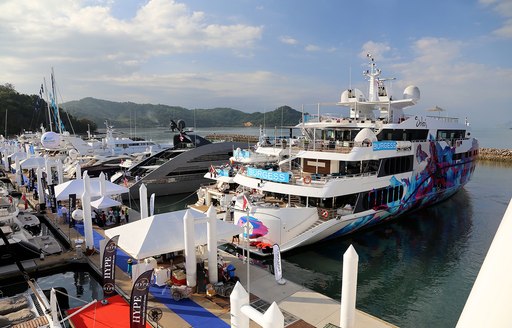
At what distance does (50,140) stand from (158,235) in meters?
40.1

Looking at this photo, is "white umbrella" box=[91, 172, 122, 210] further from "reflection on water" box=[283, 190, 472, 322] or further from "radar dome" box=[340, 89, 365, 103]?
"radar dome" box=[340, 89, 365, 103]

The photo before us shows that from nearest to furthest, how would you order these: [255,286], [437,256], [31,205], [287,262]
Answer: [255,286]
[287,262]
[437,256]
[31,205]

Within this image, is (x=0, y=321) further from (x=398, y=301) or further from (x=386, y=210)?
(x=386, y=210)

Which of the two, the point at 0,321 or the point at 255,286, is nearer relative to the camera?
the point at 0,321

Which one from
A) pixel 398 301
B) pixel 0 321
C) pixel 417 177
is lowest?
pixel 398 301

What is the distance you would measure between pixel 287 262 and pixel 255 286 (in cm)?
462

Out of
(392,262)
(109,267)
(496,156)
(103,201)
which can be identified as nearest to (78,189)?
(103,201)

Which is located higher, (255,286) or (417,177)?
(417,177)

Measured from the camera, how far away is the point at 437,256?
18.9 meters

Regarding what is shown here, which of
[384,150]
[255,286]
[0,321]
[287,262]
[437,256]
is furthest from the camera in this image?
[384,150]

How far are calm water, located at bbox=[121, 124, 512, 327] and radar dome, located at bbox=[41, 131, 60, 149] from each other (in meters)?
40.3

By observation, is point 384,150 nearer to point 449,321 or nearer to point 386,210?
point 386,210

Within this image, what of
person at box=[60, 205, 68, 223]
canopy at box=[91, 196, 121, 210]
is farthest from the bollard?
person at box=[60, 205, 68, 223]

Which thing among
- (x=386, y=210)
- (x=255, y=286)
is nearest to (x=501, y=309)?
(x=255, y=286)
